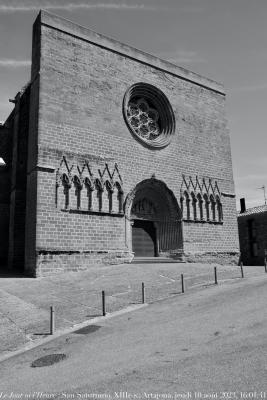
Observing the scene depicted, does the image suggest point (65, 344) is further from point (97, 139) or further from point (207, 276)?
point (97, 139)

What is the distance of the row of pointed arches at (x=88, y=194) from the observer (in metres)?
16.4

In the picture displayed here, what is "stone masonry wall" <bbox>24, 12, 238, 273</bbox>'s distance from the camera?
1617 cm

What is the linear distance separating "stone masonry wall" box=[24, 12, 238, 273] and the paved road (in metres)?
8.03

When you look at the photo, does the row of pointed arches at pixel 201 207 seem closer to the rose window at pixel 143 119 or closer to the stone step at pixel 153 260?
the stone step at pixel 153 260

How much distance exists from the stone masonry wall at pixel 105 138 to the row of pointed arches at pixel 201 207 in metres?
0.44

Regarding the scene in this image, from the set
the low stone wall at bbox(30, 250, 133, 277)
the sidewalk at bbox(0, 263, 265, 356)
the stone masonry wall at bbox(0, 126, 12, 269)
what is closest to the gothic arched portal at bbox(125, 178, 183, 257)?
the low stone wall at bbox(30, 250, 133, 277)

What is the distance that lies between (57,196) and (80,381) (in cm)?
1181

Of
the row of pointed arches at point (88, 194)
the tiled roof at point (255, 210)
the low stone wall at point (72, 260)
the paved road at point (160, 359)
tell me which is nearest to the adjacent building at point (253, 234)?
the tiled roof at point (255, 210)

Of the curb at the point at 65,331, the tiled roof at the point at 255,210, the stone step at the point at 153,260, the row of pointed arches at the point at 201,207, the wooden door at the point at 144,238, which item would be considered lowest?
the curb at the point at 65,331

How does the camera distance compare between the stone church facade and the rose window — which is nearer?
the stone church facade

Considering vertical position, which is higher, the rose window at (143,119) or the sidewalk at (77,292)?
the rose window at (143,119)

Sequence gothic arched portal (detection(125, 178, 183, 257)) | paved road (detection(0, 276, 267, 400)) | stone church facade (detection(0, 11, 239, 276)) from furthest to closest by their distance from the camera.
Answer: gothic arched portal (detection(125, 178, 183, 257)) < stone church facade (detection(0, 11, 239, 276)) < paved road (detection(0, 276, 267, 400))

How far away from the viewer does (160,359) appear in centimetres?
548

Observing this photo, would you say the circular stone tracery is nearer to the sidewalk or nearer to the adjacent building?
the sidewalk
